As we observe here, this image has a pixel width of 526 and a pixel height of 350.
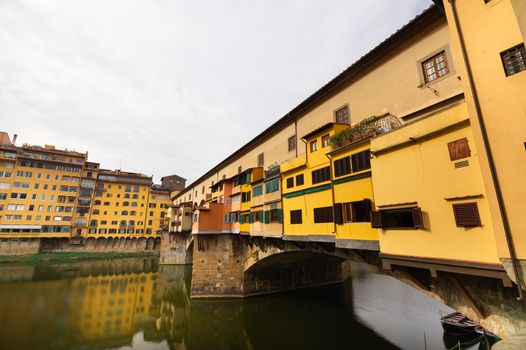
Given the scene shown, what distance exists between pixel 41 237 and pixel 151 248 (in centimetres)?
2516

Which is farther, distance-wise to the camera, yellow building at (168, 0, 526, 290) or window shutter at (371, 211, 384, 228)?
window shutter at (371, 211, 384, 228)

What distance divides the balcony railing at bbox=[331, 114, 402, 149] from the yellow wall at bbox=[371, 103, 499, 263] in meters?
1.10

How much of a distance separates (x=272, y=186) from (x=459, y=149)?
1418 cm

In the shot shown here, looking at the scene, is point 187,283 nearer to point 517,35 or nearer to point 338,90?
point 338,90

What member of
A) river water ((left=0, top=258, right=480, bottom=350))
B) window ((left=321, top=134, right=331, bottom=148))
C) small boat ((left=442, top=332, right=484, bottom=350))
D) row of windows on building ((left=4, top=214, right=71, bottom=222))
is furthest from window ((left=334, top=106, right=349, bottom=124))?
row of windows on building ((left=4, top=214, right=71, bottom=222))

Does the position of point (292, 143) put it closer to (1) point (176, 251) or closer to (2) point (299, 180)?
(2) point (299, 180)

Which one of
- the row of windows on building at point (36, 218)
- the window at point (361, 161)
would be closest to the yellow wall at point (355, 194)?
the window at point (361, 161)

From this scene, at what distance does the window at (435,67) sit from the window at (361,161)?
4.67 m

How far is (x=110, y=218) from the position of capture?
6931 centimetres

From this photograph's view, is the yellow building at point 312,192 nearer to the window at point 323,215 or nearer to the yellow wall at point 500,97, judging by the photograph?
the window at point 323,215

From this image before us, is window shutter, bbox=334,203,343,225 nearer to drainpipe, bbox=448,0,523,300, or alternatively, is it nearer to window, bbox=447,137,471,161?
window, bbox=447,137,471,161

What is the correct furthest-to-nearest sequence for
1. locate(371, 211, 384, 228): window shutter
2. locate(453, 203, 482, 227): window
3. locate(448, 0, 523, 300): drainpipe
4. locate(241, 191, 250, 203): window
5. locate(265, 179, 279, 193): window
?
1. locate(241, 191, 250, 203): window
2. locate(265, 179, 279, 193): window
3. locate(371, 211, 384, 228): window shutter
4. locate(453, 203, 482, 227): window
5. locate(448, 0, 523, 300): drainpipe

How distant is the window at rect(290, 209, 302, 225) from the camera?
57.4 feet

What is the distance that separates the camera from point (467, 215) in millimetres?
7961
